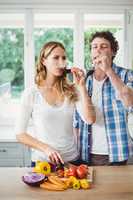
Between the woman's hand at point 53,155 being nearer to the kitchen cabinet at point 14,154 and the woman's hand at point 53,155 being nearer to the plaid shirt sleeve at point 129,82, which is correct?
the plaid shirt sleeve at point 129,82

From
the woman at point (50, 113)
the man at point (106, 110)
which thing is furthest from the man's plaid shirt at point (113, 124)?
the woman at point (50, 113)

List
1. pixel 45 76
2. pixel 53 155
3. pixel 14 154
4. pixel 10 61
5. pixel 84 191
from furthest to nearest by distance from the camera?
1. pixel 10 61
2. pixel 14 154
3. pixel 45 76
4. pixel 53 155
5. pixel 84 191

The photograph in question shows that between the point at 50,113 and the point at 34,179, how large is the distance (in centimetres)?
47

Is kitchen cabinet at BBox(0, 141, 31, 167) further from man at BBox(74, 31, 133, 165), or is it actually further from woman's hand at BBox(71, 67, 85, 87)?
woman's hand at BBox(71, 67, 85, 87)

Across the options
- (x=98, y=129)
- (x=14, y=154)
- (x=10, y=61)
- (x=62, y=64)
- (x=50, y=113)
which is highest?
(x=10, y=61)

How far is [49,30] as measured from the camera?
3533 mm

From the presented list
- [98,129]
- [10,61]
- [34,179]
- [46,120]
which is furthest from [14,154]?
[34,179]

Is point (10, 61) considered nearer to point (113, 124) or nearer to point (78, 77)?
point (78, 77)

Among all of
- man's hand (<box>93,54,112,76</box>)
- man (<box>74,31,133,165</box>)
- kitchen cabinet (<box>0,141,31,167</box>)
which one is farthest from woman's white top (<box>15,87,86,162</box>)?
kitchen cabinet (<box>0,141,31,167</box>)

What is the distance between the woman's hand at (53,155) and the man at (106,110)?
31 cm

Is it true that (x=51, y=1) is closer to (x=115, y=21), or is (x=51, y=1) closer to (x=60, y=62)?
(x=115, y=21)

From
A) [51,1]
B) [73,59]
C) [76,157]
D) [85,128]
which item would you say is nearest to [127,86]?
[85,128]

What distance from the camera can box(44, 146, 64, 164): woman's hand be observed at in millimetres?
1976

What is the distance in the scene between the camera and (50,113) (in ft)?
6.79
